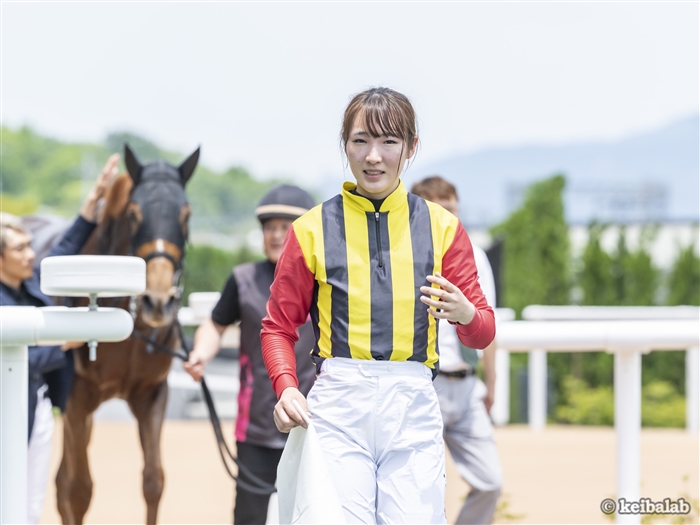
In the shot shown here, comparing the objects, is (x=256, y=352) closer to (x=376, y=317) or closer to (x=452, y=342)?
(x=452, y=342)

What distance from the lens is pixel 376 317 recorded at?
2.07 m

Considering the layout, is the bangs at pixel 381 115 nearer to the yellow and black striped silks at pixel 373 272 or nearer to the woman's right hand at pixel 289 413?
the yellow and black striped silks at pixel 373 272

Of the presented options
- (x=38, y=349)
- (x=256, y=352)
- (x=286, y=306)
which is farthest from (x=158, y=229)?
(x=286, y=306)

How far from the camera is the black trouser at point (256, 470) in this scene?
10.4 ft

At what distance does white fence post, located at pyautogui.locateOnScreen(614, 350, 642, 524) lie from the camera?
318cm

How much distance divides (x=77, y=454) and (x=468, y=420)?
1662 millimetres

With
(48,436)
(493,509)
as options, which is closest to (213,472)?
(48,436)

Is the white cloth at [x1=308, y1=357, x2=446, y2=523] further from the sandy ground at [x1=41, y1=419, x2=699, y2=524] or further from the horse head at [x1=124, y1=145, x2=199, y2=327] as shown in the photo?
the sandy ground at [x1=41, y1=419, x2=699, y2=524]

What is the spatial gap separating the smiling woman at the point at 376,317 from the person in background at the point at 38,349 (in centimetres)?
163

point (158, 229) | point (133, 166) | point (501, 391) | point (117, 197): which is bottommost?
point (501, 391)

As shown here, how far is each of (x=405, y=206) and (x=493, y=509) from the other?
1.65 m

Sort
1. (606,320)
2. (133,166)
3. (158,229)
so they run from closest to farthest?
(158,229)
(133,166)
(606,320)

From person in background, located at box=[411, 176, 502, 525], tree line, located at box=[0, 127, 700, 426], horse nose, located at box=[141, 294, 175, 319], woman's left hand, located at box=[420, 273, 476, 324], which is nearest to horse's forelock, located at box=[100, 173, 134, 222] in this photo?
horse nose, located at box=[141, 294, 175, 319]

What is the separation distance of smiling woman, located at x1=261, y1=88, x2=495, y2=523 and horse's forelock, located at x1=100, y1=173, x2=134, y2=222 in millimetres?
2021
